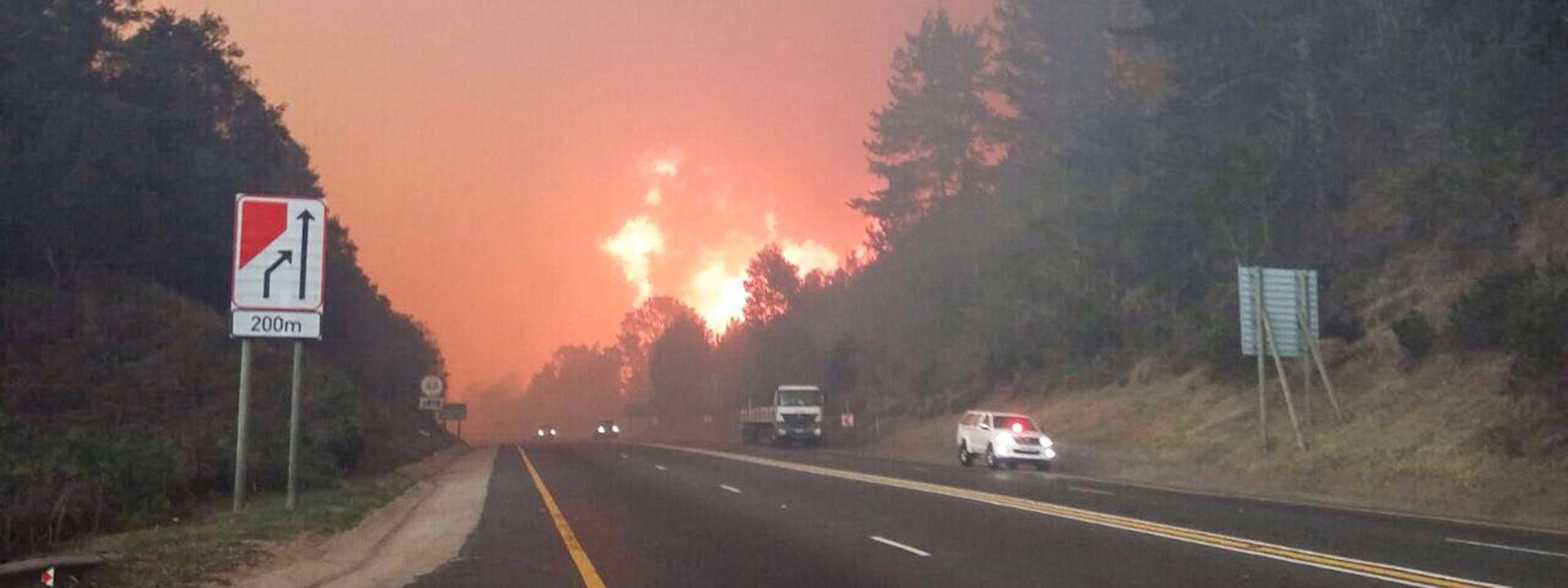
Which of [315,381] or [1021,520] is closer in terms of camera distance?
[1021,520]

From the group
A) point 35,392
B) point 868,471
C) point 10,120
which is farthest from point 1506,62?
point 10,120

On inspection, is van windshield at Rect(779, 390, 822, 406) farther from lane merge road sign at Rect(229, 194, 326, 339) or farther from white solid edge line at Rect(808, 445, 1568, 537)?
lane merge road sign at Rect(229, 194, 326, 339)

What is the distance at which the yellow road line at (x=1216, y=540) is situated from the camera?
48.3 ft

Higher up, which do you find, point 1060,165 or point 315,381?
point 1060,165

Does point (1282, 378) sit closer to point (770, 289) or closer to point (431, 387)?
point (431, 387)

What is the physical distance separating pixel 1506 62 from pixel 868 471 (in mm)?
20403

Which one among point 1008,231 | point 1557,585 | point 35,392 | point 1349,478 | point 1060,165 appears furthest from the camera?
point 1008,231

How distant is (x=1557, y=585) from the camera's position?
46.8ft

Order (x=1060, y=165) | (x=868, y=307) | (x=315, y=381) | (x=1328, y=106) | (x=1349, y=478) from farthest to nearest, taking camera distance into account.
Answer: (x=868, y=307) < (x=1060, y=165) < (x=1328, y=106) < (x=315, y=381) < (x=1349, y=478)

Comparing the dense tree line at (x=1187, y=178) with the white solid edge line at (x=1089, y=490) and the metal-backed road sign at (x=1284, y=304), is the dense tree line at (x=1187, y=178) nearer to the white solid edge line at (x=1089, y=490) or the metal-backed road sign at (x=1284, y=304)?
the metal-backed road sign at (x=1284, y=304)

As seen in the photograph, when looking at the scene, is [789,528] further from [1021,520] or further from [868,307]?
[868,307]

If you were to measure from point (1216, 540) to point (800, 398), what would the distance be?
1999 inches

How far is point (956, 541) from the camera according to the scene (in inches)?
728

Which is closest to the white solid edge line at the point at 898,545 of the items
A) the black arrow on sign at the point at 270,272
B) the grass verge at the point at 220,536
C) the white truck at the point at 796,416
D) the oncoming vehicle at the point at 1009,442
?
the grass verge at the point at 220,536
